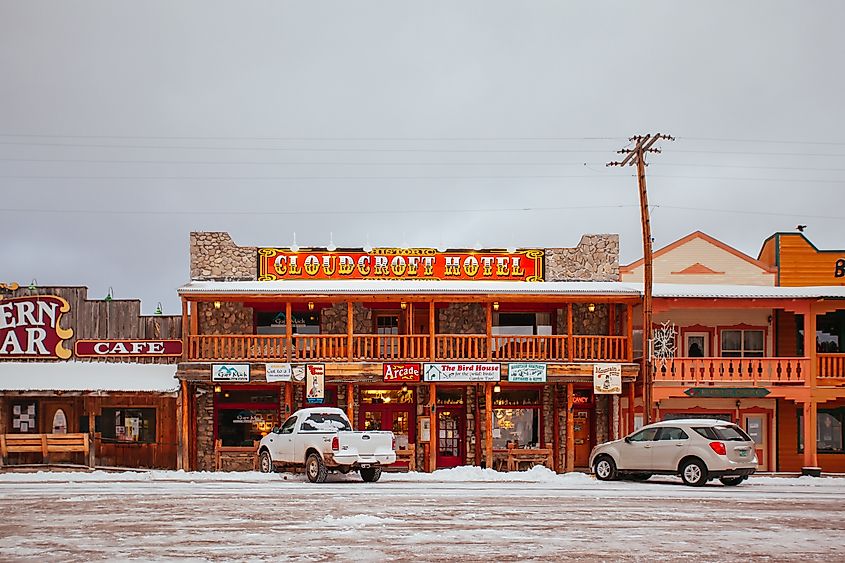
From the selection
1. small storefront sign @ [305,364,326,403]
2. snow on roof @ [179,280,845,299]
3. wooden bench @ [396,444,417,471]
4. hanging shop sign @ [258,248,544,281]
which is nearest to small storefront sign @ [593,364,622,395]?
snow on roof @ [179,280,845,299]

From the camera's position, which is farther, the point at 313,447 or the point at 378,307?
the point at 378,307

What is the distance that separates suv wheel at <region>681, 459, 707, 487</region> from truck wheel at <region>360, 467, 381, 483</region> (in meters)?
6.88

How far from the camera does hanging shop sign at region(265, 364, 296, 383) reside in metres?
28.0

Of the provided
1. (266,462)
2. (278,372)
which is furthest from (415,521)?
(278,372)

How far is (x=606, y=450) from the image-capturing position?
2436 centimetres

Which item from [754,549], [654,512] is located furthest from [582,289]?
[754,549]

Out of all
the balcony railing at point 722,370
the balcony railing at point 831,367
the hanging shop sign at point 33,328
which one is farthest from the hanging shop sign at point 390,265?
the balcony railing at point 831,367

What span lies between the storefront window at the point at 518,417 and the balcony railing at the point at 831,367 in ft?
27.3

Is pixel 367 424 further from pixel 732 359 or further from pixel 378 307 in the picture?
pixel 732 359

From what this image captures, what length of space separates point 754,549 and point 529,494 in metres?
7.50

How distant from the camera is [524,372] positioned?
28547 mm

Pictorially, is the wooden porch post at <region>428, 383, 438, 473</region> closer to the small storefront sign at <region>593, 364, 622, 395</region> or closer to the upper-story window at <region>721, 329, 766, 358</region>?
the small storefront sign at <region>593, 364, 622, 395</region>

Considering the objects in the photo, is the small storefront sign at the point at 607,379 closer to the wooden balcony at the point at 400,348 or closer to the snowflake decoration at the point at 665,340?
the wooden balcony at the point at 400,348

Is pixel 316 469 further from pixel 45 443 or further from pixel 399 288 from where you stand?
pixel 45 443
